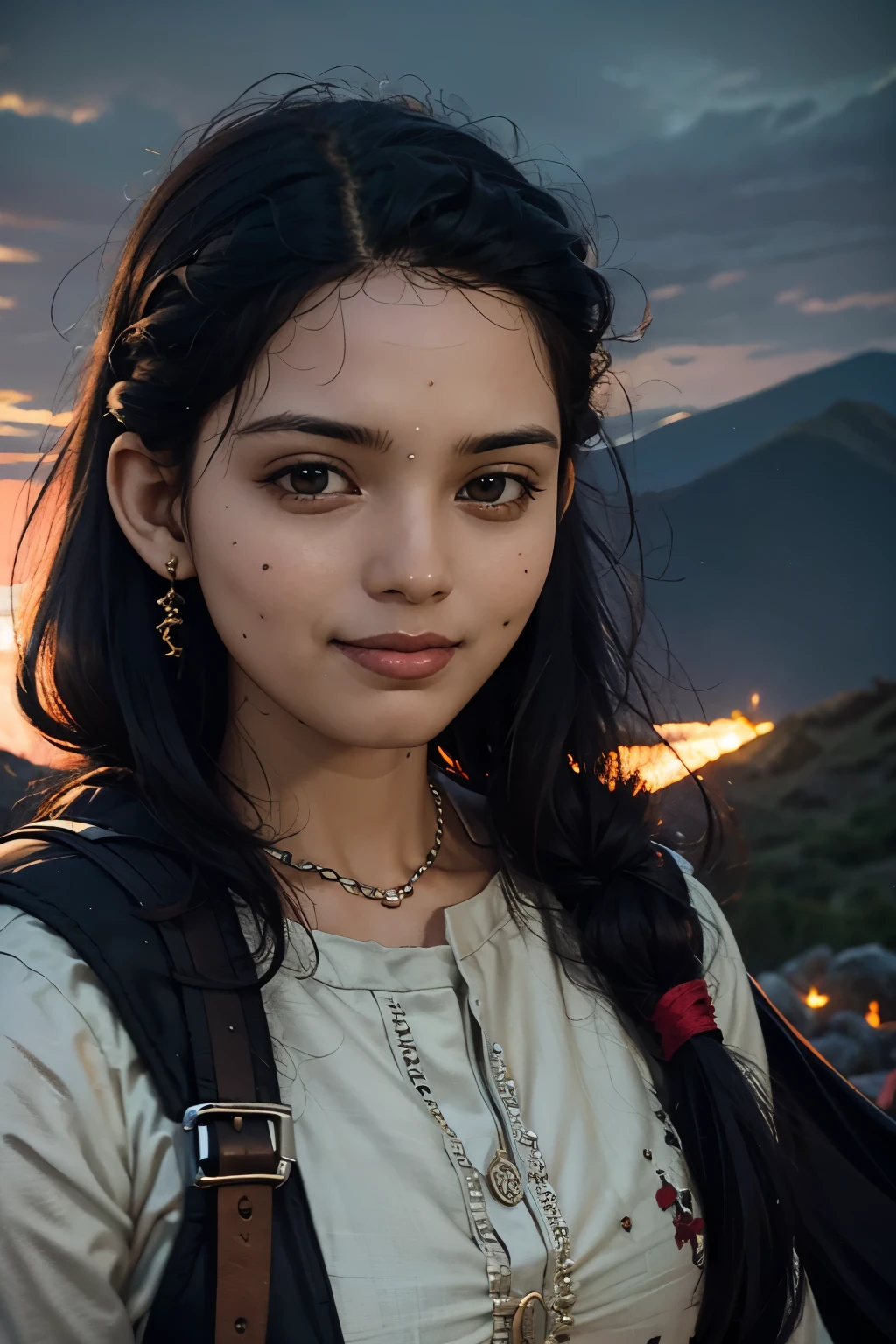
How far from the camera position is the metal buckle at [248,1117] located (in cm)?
76

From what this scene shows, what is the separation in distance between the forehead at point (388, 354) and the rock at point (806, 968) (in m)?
1.18

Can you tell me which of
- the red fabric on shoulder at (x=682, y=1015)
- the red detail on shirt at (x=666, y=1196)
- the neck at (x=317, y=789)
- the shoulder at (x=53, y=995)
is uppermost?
the neck at (x=317, y=789)

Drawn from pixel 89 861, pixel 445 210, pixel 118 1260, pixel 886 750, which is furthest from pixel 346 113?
pixel 886 750

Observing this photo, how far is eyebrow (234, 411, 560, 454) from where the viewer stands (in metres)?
0.84

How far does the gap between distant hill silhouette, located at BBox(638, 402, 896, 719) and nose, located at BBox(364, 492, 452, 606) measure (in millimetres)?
1029

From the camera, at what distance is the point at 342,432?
32.9 inches

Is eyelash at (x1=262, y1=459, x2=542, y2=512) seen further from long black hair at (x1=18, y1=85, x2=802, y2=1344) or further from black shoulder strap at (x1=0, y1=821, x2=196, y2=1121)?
black shoulder strap at (x1=0, y1=821, x2=196, y2=1121)

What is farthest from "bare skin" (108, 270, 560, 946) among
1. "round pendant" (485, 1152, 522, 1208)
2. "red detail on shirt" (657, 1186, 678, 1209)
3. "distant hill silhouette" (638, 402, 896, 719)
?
"distant hill silhouette" (638, 402, 896, 719)

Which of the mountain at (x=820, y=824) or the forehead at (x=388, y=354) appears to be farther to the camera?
the mountain at (x=820, y=824)

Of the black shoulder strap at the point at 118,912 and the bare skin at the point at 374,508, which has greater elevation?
the bare skin at the point at 374,508

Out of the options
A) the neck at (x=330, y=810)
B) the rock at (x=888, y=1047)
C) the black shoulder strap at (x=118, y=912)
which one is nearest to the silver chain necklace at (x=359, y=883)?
the neck at (x=330, y=810)

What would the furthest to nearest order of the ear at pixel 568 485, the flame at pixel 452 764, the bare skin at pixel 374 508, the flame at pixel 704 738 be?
the flame at pixel 704 738 → the flame at pixel 452 764 → the ear at pixel 568 485 → the bare skin at pixel 374 508

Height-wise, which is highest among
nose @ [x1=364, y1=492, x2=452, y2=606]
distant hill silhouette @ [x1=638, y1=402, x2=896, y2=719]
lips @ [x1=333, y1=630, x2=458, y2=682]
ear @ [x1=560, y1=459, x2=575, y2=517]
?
distant hill silhouette @ [x1=638, y1=402, x2=896, y2=719]

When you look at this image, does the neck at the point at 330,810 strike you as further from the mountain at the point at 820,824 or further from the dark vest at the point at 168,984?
the mountain at the point at 820,824
